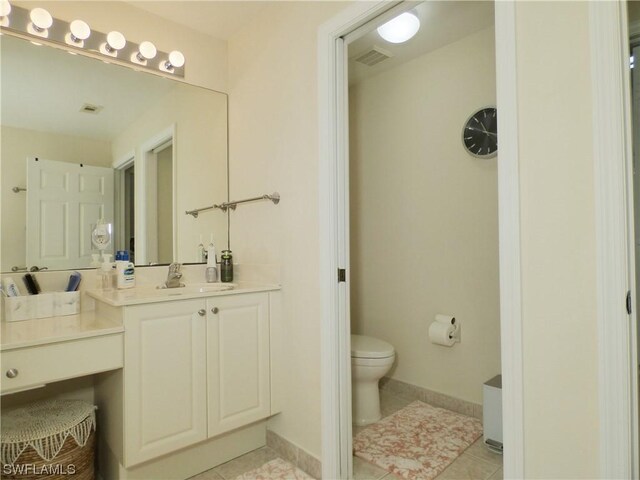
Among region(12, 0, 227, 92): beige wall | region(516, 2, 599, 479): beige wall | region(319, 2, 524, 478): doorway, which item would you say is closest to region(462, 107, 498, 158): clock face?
region(319, 2, 524, 478): doorway

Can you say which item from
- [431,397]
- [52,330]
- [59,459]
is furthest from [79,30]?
[431,397]

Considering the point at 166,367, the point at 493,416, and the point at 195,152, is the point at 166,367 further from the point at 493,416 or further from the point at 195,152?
the point at 493,416

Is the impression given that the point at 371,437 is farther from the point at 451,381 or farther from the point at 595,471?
the point at 595,471

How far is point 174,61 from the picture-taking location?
219 centimetres

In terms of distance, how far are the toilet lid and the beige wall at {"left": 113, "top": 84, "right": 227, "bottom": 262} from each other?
104 centimetres

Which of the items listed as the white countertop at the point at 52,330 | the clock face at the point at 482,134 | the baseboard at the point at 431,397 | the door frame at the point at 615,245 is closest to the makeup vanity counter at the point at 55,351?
the white countertop at the point at 52,330

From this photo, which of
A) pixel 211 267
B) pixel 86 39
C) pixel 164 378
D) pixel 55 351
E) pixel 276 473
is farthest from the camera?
pixel 211 267

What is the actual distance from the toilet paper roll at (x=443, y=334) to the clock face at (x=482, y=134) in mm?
1093

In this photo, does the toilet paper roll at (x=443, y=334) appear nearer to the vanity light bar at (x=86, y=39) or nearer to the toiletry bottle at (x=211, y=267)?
the toiletry bottle at (x=211, y=267)

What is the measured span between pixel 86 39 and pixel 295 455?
2362 millimetres

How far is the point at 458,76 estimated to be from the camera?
245 centimetres

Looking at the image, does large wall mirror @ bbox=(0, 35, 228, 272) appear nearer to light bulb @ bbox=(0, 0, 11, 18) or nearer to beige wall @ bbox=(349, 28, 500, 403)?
light bulb @ bbox=(0, 0, 11, 18)

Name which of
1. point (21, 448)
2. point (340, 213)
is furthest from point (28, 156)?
point (340, 213)

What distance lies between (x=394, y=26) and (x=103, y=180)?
5.79 feet
